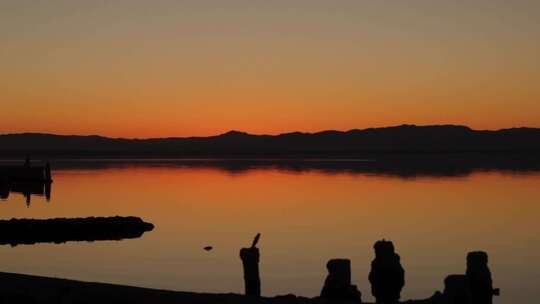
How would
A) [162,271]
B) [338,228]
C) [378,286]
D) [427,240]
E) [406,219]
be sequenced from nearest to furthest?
[378,286], [162,271], [427,240], [338,228], [406,219]

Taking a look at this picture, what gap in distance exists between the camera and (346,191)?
214ft

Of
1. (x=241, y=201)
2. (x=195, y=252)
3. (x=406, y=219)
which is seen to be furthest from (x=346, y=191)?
(x=195, y=252)

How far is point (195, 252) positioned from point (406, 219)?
15532 mm

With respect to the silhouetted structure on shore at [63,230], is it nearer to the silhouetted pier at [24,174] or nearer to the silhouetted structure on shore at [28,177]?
the silhouetted structure on shore at [28,177]

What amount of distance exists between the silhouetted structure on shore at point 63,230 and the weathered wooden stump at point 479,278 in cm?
2350

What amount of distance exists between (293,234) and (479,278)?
2203 cm

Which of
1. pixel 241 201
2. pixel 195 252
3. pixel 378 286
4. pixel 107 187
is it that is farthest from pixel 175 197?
pixel 378 286

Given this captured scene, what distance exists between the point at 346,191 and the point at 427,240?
29.9 metres

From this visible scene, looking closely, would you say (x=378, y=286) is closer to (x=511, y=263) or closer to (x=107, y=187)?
(x=511, y=263)

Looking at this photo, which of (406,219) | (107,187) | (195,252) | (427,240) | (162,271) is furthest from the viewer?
(107,187)

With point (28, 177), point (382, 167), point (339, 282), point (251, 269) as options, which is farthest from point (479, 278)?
point (382, 167)

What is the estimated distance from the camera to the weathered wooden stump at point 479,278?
15.7m

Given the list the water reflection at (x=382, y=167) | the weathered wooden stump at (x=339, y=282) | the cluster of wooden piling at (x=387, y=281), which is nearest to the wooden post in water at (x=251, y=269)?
the cluster of wooden piling at (x=387, y=281)

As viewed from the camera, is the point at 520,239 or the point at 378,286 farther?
the point at 520,239
